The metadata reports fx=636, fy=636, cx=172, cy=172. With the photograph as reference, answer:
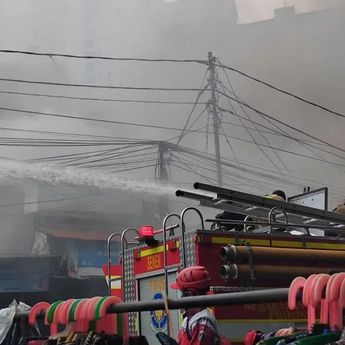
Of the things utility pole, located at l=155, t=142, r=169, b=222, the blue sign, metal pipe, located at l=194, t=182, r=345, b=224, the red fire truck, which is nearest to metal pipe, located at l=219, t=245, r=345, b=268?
the red fire truck

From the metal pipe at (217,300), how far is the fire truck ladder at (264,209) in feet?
6.09

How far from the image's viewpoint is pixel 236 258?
12.9 feet

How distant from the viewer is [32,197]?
99.3 ft

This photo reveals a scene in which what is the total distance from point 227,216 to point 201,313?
2.87 meters

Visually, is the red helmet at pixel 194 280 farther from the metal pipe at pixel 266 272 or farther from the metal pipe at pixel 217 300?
the metal pipe at pixel 266 272

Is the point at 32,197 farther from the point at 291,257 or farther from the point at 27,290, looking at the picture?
the point at 291,257

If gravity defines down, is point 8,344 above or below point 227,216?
below

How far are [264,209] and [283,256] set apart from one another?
963mm

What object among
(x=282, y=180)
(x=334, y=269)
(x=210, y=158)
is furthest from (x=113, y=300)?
(x=282, y=180)

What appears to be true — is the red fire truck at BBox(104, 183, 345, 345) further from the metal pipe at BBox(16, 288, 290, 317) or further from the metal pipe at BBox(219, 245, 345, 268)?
the metal pipe at BBox(16, 288, 290, 317)

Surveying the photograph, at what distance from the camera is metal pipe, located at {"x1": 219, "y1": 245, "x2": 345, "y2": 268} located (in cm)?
393

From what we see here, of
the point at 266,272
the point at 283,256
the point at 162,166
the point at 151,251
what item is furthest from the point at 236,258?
the point at 162,166

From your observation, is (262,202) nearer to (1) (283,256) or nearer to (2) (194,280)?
(1) (283,256)

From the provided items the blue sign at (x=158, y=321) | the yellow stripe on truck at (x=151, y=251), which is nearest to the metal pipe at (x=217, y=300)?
the blue sign at (x=158, y=321)
